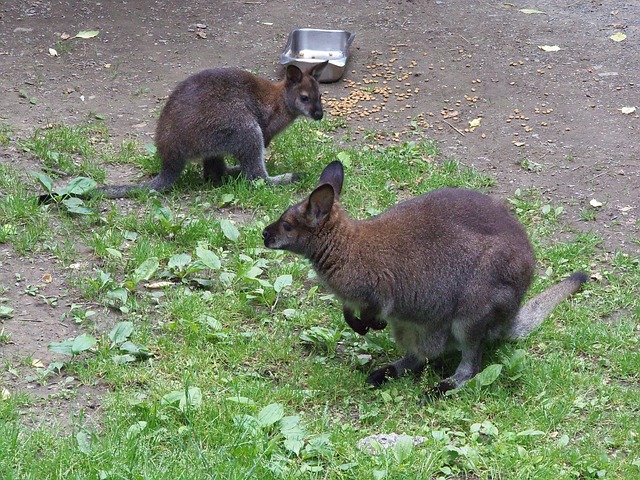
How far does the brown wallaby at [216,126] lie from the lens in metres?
7.02

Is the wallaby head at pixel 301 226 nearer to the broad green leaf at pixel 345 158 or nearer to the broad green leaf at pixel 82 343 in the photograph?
the broad green leaf at pixel 82 343

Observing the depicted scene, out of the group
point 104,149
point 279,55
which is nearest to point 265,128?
point 104,149

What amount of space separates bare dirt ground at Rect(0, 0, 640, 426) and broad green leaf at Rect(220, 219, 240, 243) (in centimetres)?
133

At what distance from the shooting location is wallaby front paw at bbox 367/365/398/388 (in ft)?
Result: 16.6

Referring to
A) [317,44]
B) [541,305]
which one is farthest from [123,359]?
[317,44]

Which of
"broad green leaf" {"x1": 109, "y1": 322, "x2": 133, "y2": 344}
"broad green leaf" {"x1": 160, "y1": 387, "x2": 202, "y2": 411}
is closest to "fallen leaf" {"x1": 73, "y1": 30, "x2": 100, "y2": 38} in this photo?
"broad green leaf" {"x1": 109, "y1": 322, "x2": 133, "y2": 344}

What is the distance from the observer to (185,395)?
4.38 metres

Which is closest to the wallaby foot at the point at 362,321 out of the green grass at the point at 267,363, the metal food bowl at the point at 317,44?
the green grass at the point at 267,363

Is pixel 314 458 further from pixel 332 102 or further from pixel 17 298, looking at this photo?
pixel 332 102

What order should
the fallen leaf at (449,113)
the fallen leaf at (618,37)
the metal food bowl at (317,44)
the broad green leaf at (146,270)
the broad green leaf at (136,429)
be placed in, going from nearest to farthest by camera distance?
the broad green leaf at (136,429), the broad green leaf at (146,270), the fallen leaf at (449,113), the metal food bowl at (317,44), the fallen leaf at (618,37)

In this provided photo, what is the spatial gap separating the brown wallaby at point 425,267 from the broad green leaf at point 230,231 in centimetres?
105

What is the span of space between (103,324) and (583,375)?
274cm

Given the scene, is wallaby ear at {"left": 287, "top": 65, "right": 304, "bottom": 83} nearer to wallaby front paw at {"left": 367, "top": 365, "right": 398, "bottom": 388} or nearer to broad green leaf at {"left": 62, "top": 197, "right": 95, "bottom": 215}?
broad green leaf at {"left": 62, "top": 197, "right": 95, "bottom": 215}

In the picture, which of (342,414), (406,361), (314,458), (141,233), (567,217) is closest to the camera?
(314,458)
